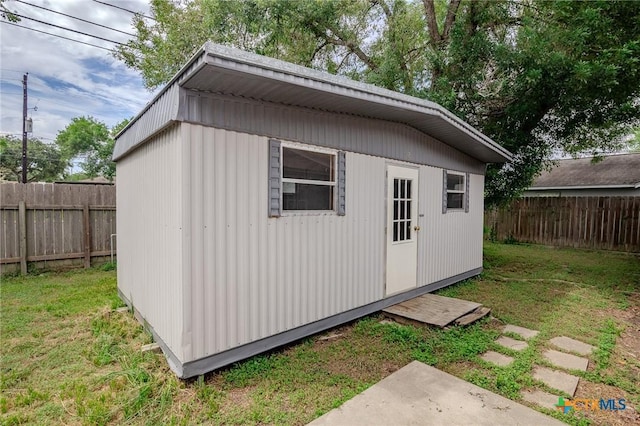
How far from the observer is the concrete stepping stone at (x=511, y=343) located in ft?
10.9

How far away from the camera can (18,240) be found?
5.79m

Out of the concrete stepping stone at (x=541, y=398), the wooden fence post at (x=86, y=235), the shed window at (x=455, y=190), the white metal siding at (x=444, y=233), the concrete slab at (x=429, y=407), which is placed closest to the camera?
the concrete slab at (x=429, y=407)

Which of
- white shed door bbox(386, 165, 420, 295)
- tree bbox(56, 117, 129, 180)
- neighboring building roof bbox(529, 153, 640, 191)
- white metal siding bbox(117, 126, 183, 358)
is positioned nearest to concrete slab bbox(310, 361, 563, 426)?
white metal siding bbox(117, 126, 183, 358)

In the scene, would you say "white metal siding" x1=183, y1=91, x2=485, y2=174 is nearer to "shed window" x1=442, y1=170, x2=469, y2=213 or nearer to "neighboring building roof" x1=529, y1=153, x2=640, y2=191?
"shed window" x1=442, y1=170, x2=469, y2=213

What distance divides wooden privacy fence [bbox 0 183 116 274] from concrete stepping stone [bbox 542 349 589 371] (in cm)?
770

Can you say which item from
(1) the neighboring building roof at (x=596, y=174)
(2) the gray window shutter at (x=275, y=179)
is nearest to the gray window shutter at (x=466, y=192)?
(2) the gray window shutter at (x=275, y=179)

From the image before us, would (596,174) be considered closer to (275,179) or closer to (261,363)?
(275,179)

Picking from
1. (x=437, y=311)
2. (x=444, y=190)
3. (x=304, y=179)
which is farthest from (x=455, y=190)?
A: (x=304, y=179)

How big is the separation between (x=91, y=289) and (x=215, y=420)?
4.24 m

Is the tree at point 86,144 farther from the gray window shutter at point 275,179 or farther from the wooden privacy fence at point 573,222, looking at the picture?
the gray window shutter at point 275,179

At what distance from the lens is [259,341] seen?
9.82 feet

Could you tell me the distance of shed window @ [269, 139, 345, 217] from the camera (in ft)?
10.1

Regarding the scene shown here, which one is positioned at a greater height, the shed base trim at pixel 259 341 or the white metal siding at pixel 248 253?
the white metal siding at pixel 248 253

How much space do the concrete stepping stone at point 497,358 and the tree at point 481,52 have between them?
17.1 ft
